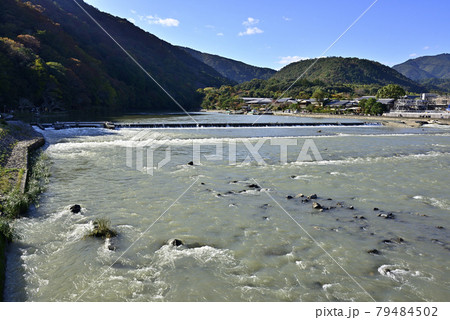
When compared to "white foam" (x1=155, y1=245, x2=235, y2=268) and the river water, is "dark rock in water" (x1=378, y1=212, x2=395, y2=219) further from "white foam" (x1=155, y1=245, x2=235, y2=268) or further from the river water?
"white foam" (x1=155, y1=245, x2=235, y2=268)

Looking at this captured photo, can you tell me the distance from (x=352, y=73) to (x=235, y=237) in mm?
176298

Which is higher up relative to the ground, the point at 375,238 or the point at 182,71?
the point at 182,71

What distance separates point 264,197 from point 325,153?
10678mm

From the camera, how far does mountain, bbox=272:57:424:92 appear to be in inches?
6186

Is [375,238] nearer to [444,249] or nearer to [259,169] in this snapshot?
[444,249]

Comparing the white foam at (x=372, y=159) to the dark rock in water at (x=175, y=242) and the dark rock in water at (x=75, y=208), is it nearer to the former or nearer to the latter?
the dark rock in water at (x=175, y=242)

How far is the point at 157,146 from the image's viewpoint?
20266 millimetres

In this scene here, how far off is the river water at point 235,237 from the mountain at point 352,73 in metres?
153

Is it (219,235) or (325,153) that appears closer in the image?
(219,235)

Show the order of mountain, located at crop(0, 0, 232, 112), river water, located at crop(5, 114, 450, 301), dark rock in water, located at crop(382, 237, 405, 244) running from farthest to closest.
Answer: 1. mountain, located at crop(0, 0, 232, 112)
2. dark rock in water, located at crop(382, 237, 405, 244)
3. river water, located at crop(5, 114, 450, 301)

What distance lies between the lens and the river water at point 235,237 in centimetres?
482

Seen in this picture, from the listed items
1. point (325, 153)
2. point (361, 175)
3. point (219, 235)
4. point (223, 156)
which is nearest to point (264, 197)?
point (219, 235)

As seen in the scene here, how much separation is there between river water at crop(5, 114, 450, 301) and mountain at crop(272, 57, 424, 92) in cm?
15299

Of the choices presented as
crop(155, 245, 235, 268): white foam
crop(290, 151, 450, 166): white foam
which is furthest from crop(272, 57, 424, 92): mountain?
crop(155, 245, 235, 268): white foam
